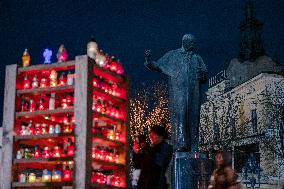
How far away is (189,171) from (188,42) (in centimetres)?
308

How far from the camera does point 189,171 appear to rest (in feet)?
34.6

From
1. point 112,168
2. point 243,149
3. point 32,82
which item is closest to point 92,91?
point 32,82

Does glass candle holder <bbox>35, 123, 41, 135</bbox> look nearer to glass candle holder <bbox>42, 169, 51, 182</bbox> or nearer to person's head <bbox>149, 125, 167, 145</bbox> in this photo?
glass candle holder <bbox>42, 169, 51, 182</bbox>

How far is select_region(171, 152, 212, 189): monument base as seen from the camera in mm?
10469

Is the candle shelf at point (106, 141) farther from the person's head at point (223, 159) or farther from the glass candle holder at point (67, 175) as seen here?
the person's head at point (223, 159)

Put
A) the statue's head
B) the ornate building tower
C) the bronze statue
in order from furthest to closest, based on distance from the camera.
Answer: the ornate building tower → the statue's head → the bronze statue

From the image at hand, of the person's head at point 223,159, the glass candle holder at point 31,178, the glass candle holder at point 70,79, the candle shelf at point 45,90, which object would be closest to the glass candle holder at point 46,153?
the glass candle holder at point 31,178

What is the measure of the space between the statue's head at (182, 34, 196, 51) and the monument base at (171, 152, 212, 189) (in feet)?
8.43

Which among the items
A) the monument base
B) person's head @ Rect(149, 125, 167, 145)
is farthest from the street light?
person's head @ Rect(149, 125, 167, 145)

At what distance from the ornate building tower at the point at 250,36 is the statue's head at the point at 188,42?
39.8 meters

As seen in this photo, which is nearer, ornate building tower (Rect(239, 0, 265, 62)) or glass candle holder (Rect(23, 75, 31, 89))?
glass candle holder (Rect(23, 75, 31, 89))

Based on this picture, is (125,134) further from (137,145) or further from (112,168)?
(137,145)

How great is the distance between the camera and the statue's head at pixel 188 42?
37.7ft

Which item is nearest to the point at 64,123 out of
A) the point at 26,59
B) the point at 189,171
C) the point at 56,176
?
the point at 56,176
